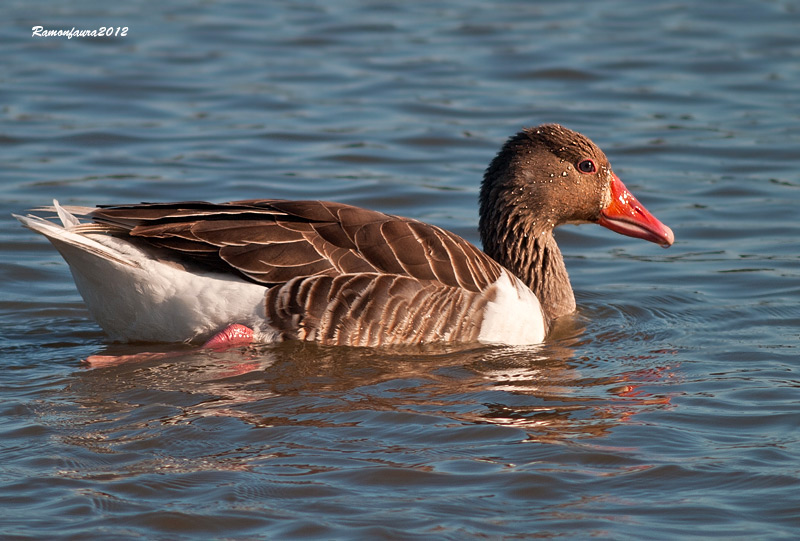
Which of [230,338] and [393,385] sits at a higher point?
[230,338]

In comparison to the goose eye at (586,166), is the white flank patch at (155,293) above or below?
below

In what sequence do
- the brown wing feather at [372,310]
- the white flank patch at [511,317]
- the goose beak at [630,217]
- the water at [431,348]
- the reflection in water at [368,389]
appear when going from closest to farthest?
the water at [431,348] < the reflection in water at [368,389] < the brown wing feather at [372,310] < the white flank patch at [511,317] < the goose beak at [630,217]

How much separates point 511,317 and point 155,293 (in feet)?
8.08

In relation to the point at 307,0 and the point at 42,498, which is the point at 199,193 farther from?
the point at 307,0

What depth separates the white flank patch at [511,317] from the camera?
8070 millimetres

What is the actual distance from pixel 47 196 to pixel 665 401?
7069mm

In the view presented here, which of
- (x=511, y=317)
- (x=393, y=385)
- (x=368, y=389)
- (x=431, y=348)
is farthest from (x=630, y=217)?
(x=368, y=389)

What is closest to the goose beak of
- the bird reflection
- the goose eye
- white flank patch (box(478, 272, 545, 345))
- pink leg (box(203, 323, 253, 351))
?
the goose eye

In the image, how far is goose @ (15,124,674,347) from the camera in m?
7.52

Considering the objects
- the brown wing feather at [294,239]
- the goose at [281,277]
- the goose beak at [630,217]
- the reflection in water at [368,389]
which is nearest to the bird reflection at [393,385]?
the reflection in water at [368,389]

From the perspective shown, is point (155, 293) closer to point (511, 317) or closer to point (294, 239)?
point (294, 239)

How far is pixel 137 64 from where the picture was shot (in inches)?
642

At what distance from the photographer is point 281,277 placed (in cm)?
761

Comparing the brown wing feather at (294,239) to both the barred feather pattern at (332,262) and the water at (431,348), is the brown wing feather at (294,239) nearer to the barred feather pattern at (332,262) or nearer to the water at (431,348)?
the barred feather pattern at (332,262)
